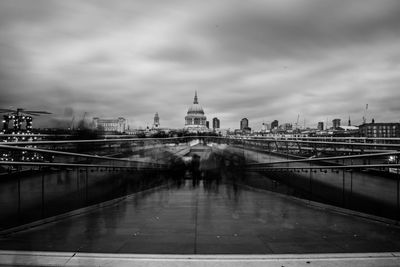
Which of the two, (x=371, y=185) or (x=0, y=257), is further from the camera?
(x=371, y=185)

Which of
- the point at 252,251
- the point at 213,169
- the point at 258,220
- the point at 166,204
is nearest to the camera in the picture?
the point at 252,251

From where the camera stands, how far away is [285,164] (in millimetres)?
8938

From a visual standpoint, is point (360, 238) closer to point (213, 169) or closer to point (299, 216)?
point (299, 216)

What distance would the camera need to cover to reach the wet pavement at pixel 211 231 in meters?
4.11

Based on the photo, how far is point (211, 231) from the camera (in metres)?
4.86

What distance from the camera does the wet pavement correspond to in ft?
13.5

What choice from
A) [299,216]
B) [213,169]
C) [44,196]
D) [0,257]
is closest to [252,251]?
[299,216]

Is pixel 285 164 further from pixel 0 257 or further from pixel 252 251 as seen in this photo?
pixel 0 257

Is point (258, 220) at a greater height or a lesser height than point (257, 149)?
lesser

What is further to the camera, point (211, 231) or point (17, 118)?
point (17, 118)

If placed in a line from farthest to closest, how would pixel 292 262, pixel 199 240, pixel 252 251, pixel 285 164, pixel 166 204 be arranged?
pixel 285 164, pixel 166 204, pixel 199 240, pixel 252 251, pixel 292 262

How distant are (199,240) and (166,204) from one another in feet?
8.85

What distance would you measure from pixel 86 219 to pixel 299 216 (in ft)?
12.7

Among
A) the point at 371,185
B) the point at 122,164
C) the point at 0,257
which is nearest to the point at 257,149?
the point at 122,164
